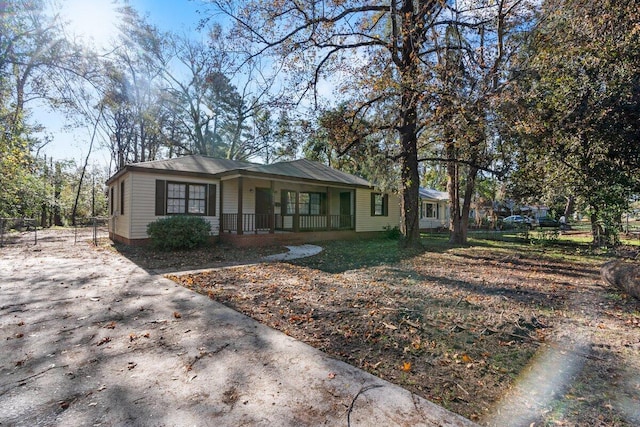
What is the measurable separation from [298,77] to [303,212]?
6.58m

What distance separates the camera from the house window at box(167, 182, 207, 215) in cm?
1131

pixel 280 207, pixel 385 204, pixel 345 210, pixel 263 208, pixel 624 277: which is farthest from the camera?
pixel 385 204

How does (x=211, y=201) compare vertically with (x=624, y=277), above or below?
above

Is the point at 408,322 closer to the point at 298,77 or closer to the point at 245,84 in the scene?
the point at 298,77

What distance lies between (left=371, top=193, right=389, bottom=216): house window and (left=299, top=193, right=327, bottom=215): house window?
2.61m

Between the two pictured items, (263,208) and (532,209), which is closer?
(263,208)

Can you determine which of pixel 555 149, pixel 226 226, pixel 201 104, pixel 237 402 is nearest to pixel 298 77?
pixel 226 226

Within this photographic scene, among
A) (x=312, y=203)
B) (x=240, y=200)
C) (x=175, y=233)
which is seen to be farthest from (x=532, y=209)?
(x=175, y=233)

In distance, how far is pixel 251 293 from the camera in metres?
5.27

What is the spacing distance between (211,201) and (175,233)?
8.40 feet

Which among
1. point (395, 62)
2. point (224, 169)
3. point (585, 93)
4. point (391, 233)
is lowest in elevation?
point (391, 233)

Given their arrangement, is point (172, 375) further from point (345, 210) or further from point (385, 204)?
point (385, 204)

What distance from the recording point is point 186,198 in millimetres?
11578

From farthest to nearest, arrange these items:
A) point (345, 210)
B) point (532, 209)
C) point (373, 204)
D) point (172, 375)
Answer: point (532, 209), point (373, 204), point (345, 210), point (172, 375)
